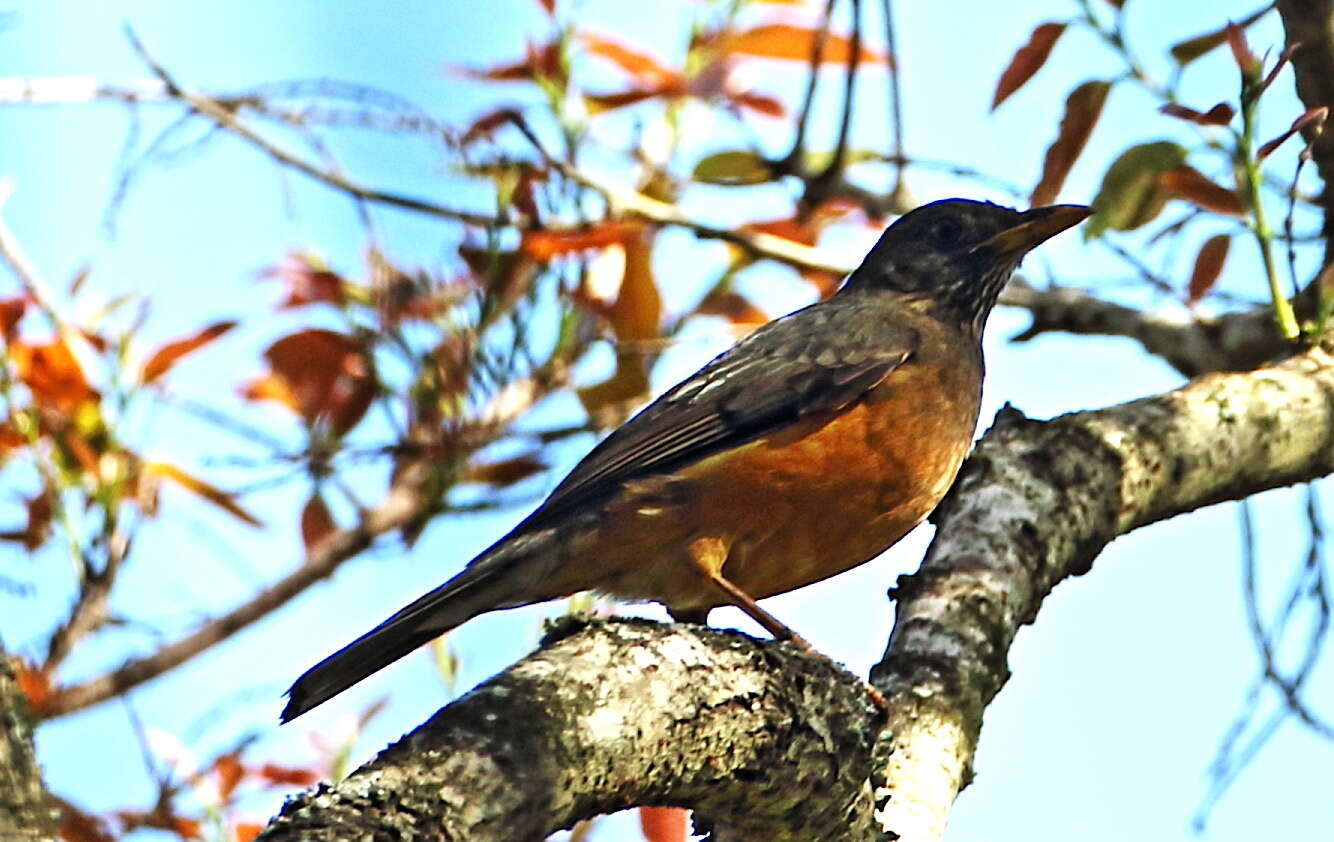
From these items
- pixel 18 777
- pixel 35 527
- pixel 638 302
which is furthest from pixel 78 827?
pixel 638 302

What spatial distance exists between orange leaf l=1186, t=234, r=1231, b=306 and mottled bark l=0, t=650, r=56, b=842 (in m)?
3.31

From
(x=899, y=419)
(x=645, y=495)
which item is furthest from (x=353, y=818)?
(x=899, y=419)

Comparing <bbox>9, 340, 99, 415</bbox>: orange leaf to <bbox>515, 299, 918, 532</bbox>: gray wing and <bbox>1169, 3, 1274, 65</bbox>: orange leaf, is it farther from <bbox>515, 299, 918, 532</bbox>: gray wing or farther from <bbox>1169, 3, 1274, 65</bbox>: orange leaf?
<bbox>1169, 3, 1274, 65</bbox>: orange leaf

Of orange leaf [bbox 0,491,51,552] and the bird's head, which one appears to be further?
the bird's head

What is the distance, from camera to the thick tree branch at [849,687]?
204cm

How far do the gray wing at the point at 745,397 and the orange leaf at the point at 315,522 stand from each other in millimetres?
1136

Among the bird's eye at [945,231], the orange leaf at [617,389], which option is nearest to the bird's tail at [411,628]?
the orange leaf at [617,389]

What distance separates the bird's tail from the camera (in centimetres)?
338

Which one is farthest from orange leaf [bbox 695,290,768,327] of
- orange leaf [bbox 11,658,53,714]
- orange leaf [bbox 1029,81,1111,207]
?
orange leaf [bbox 11,658,53,714]

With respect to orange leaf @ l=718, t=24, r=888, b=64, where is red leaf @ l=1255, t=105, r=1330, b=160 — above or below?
below

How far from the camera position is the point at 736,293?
206 inches

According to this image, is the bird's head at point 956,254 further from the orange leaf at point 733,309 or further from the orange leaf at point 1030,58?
the orange leaf at point 1030,58

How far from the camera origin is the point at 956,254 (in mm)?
5344

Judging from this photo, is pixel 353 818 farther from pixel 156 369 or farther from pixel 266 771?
pixel 156 369
